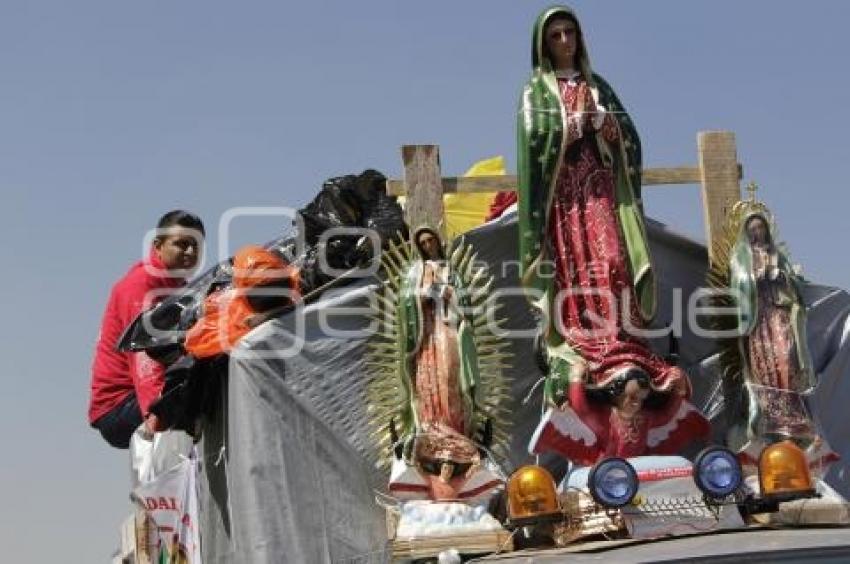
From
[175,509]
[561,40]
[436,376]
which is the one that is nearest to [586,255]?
[436,376]

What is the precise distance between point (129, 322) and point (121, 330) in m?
0.16

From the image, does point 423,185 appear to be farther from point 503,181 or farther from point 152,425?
point 152,425

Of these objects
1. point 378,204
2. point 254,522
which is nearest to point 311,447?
point 254,522

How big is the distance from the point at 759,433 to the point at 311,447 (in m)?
1.84

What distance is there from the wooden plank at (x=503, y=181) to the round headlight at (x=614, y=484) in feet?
6.67

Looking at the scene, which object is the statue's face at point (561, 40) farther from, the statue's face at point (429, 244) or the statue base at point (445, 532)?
the statue base at point (445, 532)

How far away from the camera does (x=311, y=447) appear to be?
6410 mm

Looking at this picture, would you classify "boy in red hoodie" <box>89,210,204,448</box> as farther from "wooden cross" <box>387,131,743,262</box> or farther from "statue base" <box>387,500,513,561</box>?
"statue base" <box>387,500,513,561</box>

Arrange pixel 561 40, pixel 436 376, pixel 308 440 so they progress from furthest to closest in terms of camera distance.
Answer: pixel 561 40, pixel 308 440, pixel 436 376

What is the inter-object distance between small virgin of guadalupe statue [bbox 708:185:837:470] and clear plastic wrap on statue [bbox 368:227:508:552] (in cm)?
102

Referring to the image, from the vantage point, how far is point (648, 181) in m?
7.36

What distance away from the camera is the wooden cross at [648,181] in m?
6.91

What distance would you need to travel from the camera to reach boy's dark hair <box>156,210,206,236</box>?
866 cm

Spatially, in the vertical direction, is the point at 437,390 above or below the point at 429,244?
below
